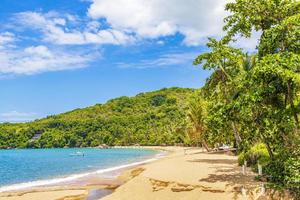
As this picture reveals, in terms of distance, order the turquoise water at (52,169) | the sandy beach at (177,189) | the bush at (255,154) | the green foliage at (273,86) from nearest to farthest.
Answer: the green foliage at (273,86)
the sandy beach at (177,189)
the bush at (255,154)
the turquoise water at (52,169)

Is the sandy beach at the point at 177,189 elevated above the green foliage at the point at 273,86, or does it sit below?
below

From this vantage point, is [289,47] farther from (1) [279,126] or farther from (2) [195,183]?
(2) [195,183]

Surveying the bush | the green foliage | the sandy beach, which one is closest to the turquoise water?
the sandy beach

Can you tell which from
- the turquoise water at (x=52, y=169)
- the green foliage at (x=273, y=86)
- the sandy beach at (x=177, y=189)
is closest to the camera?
the green foliage at (x=273, y=86)

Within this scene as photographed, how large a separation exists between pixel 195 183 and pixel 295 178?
26.9ft

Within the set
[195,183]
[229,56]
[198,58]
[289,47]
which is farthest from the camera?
[198,58]

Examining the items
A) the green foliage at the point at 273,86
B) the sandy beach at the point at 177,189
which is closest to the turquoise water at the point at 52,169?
the sandy beach at the point at 177,189

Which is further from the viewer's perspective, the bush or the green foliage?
the bush

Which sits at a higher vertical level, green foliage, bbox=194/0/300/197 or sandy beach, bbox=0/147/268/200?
green foliage, bbox=194/0/300/197

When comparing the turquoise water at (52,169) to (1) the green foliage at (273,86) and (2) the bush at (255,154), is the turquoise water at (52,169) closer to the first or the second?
(2) the bush at (255,154)

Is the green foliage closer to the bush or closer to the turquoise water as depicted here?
the bush

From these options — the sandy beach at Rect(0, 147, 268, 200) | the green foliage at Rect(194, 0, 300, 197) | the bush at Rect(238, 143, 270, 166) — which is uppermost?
the green foliage at Rect(194, 0, 300, 197)

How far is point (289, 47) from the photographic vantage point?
19.8 metres

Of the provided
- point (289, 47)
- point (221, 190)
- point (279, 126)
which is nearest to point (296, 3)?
point (289, 47)
